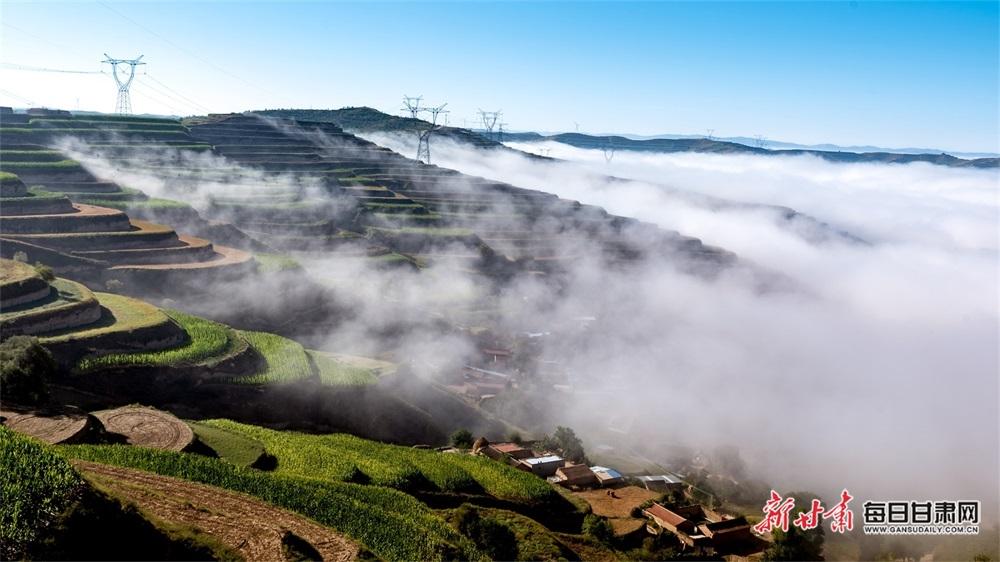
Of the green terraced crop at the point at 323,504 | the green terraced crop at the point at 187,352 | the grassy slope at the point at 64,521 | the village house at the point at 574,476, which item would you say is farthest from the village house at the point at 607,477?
the grassy slope at the point at 64,521

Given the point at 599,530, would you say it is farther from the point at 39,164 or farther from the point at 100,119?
the point at 100,119

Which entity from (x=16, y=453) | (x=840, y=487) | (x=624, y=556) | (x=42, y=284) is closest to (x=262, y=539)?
(x=16, y=453)

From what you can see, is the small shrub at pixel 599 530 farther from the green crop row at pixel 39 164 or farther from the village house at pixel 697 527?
the green crop row at pixel 39 164

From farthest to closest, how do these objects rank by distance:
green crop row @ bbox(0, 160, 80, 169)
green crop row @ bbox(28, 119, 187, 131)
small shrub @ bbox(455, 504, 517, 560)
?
green crop row @ bbox(28, 119, 187, 131) < green crop row @ bbox(0, 160, 80, 169) < small shrub @ bbox(455, 504, 517, 560)

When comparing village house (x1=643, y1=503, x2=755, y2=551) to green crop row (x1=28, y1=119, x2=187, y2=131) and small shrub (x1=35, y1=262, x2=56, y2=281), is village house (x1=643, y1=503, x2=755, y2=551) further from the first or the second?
green crop row (x1=28, y1=119, x2=187, y2=131)

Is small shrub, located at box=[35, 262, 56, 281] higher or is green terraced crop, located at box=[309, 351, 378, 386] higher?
small shrub, located at box=[35, 262, 56, 281]

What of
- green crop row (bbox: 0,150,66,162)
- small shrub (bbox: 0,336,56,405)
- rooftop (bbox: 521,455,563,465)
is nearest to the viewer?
small shrub (bbox: 0,336,56,405)

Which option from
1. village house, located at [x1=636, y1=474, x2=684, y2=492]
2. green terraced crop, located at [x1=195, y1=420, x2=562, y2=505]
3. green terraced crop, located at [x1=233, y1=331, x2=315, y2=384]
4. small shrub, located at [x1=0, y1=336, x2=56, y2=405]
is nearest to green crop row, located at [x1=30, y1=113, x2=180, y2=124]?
green terraced crop, located at [x1=233, y1=331, x2=315, y2=384]

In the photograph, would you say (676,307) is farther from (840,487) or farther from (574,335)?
(840,487)
